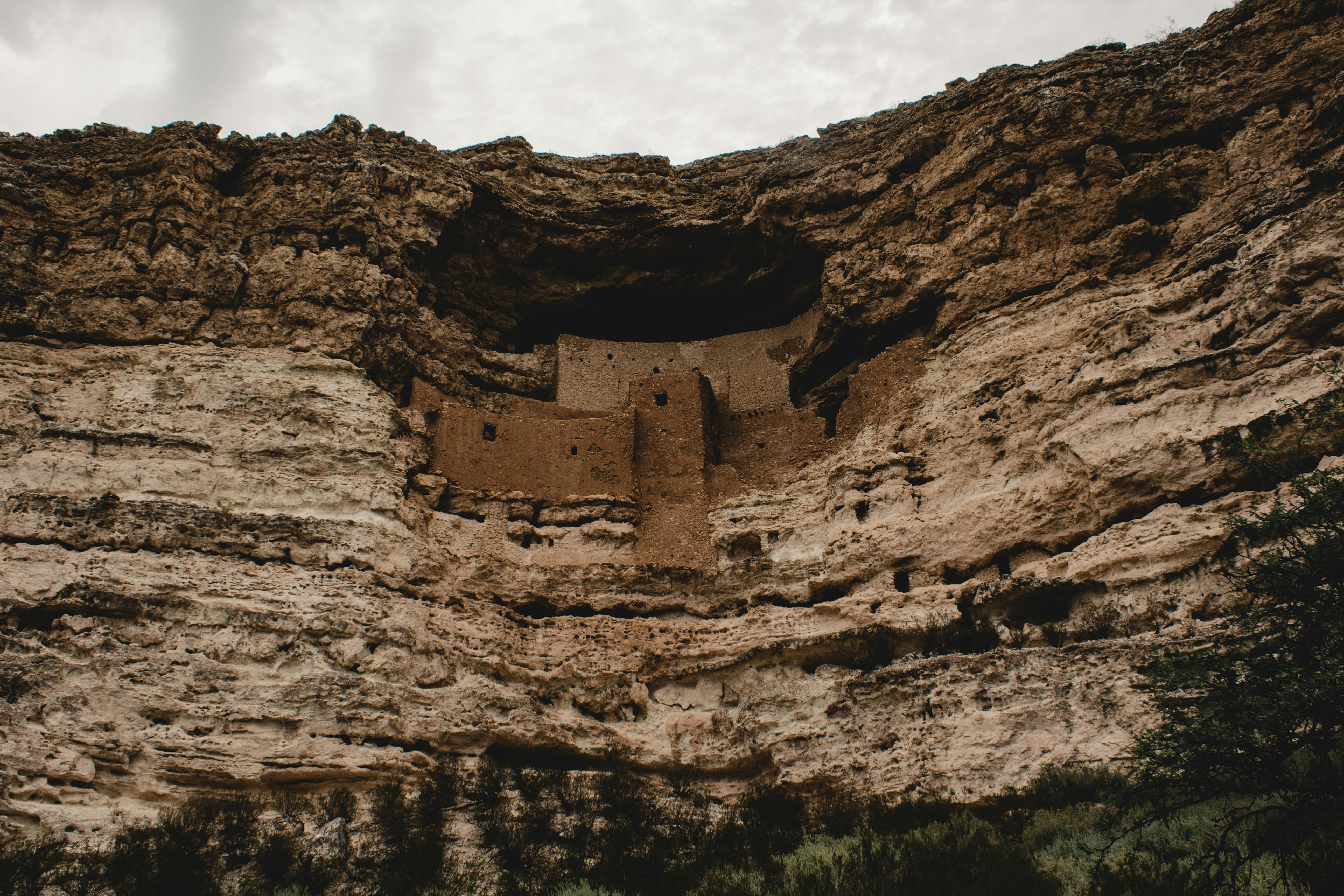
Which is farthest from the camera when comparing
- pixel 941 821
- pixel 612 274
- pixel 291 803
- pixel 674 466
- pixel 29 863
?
pixel 612 274

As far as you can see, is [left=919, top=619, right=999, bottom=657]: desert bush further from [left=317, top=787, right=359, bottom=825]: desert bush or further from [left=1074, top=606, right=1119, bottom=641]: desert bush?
[left=317, top=787, right=359, bottom=825]: desert bush

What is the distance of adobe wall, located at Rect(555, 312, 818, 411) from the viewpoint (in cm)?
1906

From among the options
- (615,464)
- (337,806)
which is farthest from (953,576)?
(337,806)

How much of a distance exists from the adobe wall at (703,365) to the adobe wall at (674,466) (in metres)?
1.36

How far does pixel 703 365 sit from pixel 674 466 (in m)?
4.08

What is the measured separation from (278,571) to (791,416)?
828 cm

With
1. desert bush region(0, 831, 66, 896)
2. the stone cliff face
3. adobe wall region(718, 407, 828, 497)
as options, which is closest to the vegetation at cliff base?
desert bush region(0, 831, 66, 896)

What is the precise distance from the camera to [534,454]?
1606 cm

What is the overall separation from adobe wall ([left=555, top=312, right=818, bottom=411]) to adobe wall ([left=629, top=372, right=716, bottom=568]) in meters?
1.36

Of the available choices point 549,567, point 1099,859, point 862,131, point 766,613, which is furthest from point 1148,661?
point 862,131

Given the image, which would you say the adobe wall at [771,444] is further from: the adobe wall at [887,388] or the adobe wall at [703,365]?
the adobe wall at [703,365]

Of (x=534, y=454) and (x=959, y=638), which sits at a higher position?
(x=534, y=454)

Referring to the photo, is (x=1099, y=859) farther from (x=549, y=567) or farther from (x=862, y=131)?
(x=862, y=131)

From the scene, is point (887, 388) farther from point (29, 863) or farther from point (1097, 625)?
point (29, 863)
